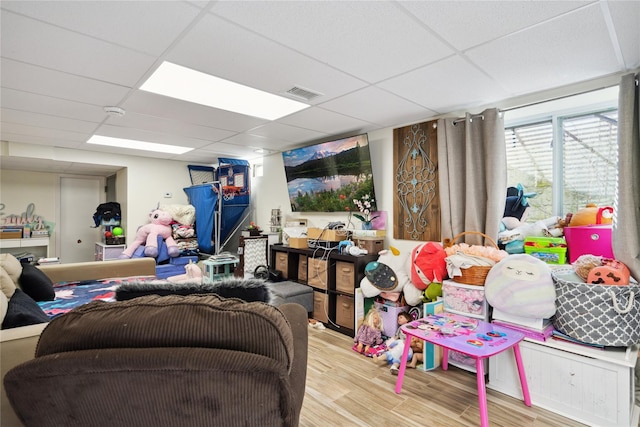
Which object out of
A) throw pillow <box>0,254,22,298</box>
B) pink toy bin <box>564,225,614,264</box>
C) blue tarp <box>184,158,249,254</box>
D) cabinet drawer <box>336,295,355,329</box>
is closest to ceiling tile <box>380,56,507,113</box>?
pink toy bin <box>564,225,614,264</box>

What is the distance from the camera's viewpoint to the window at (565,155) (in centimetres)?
231

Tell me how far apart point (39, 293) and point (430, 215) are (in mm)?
3380

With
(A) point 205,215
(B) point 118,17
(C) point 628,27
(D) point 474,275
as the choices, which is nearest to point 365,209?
(D) point 474,275

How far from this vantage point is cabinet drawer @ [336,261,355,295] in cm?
314

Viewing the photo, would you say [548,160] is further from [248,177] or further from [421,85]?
[248,177]

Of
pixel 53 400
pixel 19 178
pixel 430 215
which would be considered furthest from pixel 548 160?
pixel 19 178

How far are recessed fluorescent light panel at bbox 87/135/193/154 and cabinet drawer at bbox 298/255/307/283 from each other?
90.9 inches

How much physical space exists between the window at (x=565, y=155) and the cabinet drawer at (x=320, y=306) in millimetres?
2105

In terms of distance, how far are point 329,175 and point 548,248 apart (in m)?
2.24

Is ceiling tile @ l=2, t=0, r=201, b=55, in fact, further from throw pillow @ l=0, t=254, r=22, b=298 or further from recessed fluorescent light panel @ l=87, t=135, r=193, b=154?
recessed fluorescent light panel @ l=87, t=135, r=193, b=154

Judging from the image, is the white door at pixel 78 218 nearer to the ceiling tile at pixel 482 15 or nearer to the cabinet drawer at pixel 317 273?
the cabinet drawer at pixel 317 273

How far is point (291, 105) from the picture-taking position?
2.77 metres

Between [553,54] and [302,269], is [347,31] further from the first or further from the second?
[302,269]

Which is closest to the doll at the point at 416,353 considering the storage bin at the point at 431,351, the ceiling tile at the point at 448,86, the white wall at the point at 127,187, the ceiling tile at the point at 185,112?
the storage bin at the point at 431,351
